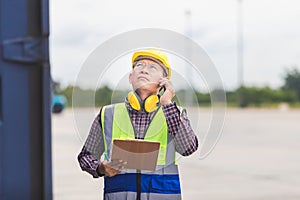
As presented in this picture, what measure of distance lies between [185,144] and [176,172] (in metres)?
0.13

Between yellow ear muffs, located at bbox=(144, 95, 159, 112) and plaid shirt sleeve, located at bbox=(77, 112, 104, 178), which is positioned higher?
yellow ear muffs, located at bbox=(144, 95, 159, 112)

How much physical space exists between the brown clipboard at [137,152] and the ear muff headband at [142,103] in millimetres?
132

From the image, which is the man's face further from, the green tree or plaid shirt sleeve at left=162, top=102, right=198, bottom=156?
the green tree

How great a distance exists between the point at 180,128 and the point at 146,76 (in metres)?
0.23

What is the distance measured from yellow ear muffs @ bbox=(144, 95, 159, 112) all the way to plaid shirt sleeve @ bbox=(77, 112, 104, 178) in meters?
0.20

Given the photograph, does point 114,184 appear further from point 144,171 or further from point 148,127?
point 148,127

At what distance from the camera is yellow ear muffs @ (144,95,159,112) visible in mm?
2486

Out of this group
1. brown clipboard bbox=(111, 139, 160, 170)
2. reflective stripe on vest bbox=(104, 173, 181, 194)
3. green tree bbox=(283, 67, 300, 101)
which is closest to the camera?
brown clipboard bbox=(111, 139, 160, 170)

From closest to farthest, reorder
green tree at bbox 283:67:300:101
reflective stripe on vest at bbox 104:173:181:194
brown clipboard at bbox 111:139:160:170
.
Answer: brown clipboard at bbox 111:139:160:170
reflective stripe on vest at bbox 104:173:181:194
green tree at bbox 283:67:300:101

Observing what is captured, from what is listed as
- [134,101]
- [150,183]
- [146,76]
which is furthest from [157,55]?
[150,183]

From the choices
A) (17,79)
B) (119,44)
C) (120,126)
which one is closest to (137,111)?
(120,126)

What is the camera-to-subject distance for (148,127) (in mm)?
2498

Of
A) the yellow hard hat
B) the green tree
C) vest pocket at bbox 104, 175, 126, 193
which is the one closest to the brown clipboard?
vest pocket at bbox 104, 175, 126, 193

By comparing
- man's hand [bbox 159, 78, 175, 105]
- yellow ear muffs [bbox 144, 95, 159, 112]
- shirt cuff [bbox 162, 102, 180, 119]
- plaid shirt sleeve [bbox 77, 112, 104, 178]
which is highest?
man's hand [bbox 159, 78, 175, 105]
